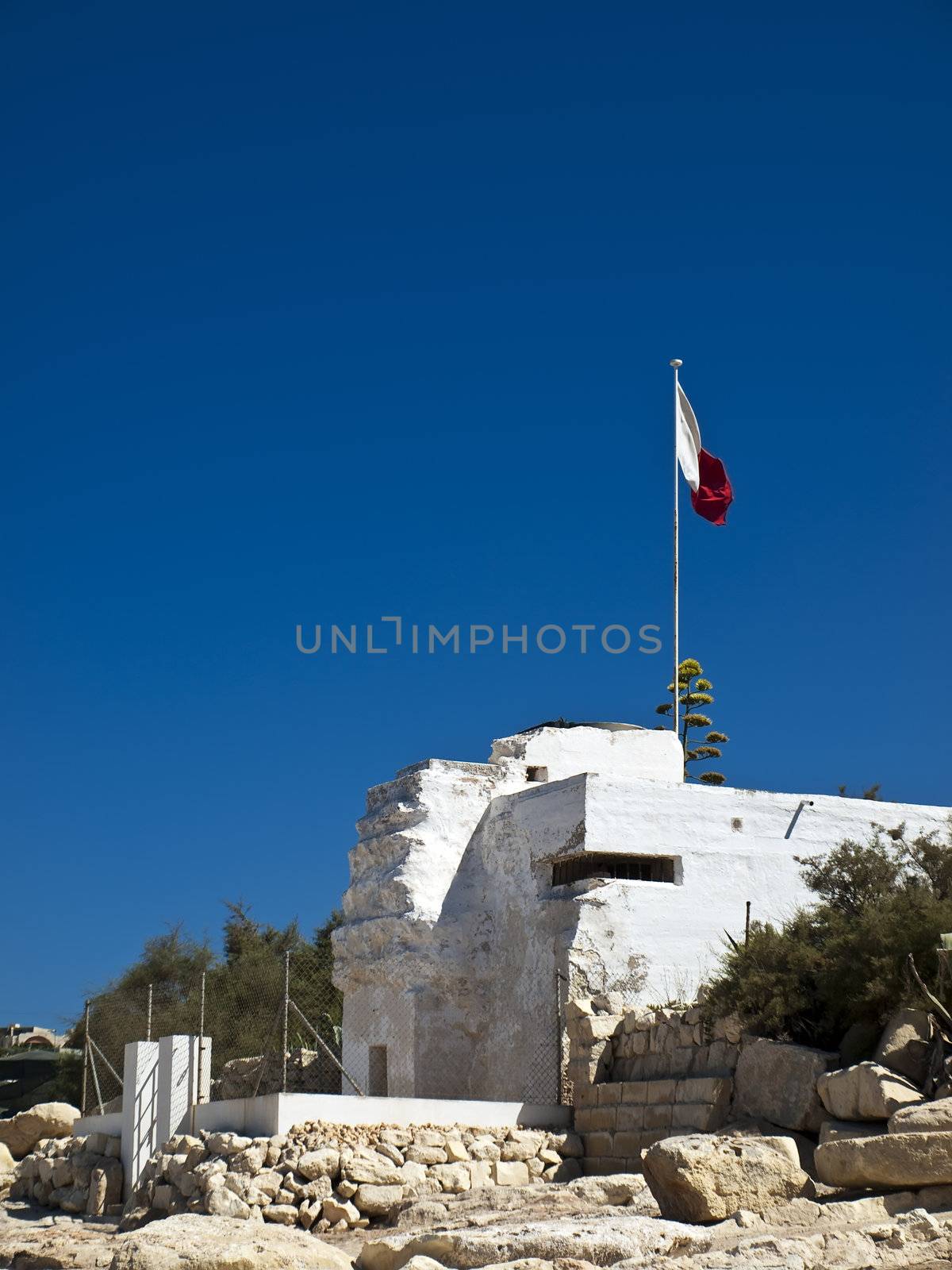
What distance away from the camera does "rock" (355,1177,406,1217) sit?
13891 mm

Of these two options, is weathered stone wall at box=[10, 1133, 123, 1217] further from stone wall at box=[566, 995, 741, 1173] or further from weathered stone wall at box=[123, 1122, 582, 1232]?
stone wall at box=[566, 995, 741, 1173]

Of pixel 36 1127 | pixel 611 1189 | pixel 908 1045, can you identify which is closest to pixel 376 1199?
pixel 611 1189

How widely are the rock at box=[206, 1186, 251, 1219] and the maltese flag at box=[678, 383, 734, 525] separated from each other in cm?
1424

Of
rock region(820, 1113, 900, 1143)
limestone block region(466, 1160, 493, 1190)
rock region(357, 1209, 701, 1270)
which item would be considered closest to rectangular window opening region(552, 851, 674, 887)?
limestone block region(466, 1160, 493, 1190)

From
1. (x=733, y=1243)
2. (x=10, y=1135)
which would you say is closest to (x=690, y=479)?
(x=10, y=1135)

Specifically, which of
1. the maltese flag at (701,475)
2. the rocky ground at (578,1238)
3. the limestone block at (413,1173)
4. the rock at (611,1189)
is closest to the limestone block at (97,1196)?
the rocky ground at (578,1238)

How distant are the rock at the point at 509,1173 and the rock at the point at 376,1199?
3.94ft

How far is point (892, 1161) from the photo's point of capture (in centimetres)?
908

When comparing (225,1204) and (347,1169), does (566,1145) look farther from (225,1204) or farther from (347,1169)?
(225,1204)

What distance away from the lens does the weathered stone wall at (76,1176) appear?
17766 millimetres

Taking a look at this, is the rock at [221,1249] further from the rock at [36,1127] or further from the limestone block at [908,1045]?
the rock at [36,1127]

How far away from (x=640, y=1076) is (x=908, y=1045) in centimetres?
428

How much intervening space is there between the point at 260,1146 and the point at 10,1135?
10305 millimetres

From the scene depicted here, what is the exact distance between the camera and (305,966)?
3325cm
